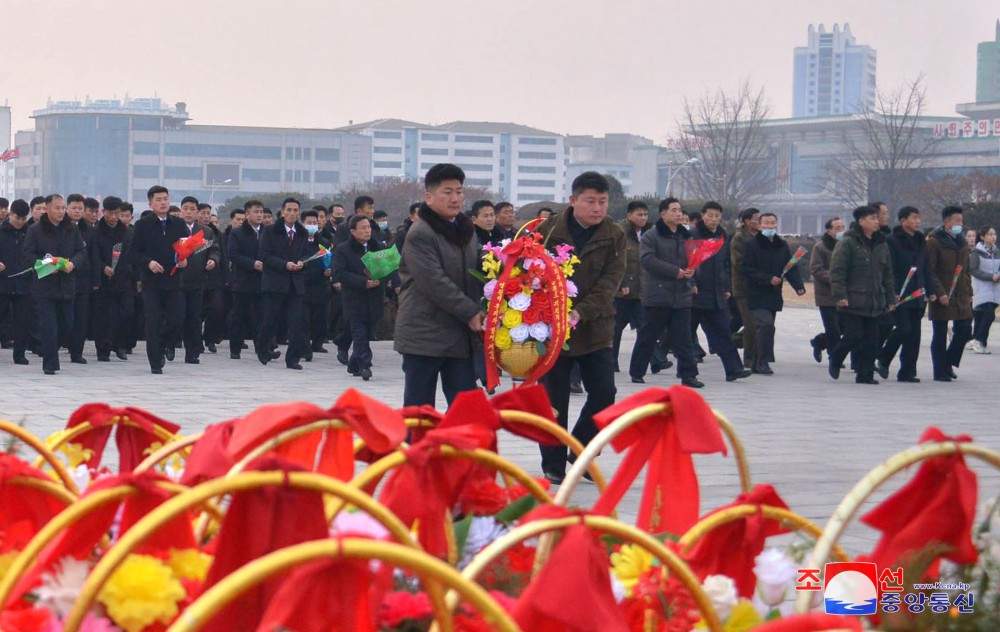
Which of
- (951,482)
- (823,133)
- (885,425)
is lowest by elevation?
(885,425)

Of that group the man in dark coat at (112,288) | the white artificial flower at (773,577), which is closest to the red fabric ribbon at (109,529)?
the white artificial flower at (773,577)

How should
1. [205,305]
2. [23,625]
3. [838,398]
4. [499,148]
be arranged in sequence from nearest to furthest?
[23,625]
[838,398]
[205,305]
[499,148]

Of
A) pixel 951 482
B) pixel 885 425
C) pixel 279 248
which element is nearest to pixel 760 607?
pixel 951 482

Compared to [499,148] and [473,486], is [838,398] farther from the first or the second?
[499,148]

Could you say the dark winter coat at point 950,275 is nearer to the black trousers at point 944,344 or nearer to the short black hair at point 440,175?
the black trousers at point 944,344

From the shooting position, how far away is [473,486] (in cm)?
391

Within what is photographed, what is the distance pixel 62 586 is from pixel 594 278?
17.0 feet

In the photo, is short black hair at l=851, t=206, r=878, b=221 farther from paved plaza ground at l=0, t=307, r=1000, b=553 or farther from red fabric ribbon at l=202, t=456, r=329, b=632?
red fabric ribbon at l=202, t=456, r=329, b=632

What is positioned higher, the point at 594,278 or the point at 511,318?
the point at 594,278

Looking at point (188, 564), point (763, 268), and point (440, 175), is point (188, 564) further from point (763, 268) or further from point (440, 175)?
point (763, 268)

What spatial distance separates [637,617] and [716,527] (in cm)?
35

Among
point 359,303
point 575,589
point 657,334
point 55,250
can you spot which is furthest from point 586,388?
point 55,250

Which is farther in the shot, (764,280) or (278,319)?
(278,319)

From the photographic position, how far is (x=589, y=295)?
7789mm
